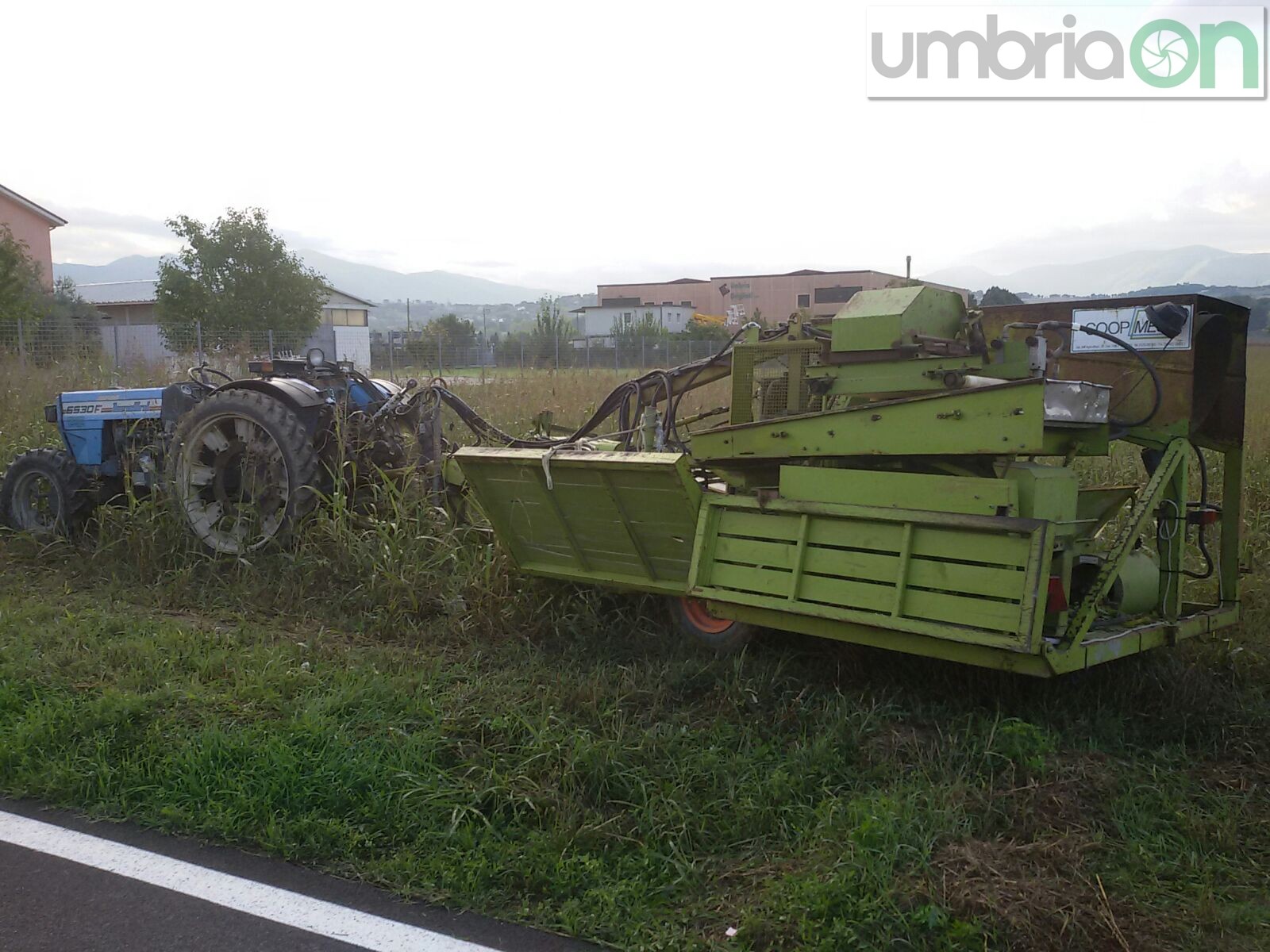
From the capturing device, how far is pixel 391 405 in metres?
6.97

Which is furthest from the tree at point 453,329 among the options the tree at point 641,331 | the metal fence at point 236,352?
the tree at point 641,331

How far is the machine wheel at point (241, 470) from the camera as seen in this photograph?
6.42 metres

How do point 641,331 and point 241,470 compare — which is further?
point 641,331

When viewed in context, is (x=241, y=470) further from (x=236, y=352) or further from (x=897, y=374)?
(x=236, y=352)

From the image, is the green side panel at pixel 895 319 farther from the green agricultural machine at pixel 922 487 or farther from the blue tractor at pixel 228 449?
the blue tractor at pixel 228 449

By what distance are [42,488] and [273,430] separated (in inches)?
101

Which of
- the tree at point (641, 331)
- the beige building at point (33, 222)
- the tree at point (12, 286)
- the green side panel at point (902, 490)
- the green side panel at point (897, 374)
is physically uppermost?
the beige building at point (33, 222)

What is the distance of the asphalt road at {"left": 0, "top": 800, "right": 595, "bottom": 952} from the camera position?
2.85m

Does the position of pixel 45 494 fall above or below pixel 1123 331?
below

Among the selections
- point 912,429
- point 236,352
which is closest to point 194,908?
point 912,429

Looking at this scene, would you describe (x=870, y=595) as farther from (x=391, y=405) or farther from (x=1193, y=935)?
(x=391, y=405)

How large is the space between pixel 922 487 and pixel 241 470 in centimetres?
474

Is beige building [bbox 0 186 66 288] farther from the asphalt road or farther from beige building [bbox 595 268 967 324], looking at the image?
the asphalt road

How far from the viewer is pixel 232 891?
122 inches
